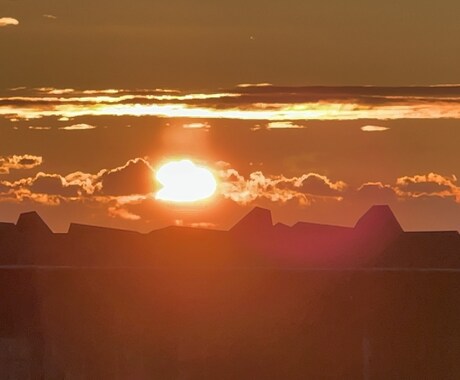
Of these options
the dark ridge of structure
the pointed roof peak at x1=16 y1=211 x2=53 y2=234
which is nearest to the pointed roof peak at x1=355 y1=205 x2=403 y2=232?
the dark ridge of structure

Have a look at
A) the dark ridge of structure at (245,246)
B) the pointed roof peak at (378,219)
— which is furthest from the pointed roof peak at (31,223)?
the pointed roof peak at (378,219)

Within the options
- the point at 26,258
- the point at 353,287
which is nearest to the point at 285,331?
the point at 353,287

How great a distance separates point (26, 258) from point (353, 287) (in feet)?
20.9

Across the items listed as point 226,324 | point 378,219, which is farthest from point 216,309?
point 378,219

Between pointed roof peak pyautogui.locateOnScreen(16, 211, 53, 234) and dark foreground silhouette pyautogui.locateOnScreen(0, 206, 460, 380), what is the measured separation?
17 centimetres

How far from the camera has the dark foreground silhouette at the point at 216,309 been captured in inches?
1132

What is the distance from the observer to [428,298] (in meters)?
30.1

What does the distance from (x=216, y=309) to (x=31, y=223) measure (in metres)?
4.56

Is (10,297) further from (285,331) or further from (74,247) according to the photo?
(285,331)

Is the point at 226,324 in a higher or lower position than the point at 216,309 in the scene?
lower

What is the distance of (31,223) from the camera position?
31.5 metres

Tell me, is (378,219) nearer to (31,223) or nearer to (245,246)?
(245,246)

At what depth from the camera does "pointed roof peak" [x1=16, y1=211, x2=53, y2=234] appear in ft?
102

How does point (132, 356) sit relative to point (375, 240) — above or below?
below
